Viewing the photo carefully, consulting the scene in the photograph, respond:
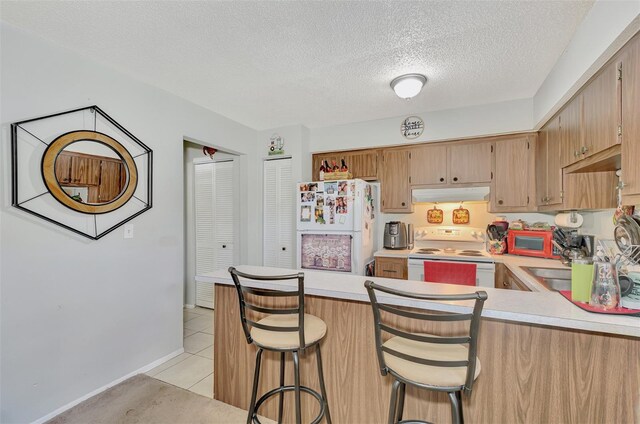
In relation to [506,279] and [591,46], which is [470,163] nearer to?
[506,279]

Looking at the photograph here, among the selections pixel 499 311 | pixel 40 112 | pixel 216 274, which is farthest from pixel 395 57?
pixel 40 112

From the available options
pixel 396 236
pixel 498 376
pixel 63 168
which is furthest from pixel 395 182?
pixel 63 168

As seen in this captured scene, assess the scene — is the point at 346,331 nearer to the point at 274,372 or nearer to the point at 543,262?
the point at 274,372

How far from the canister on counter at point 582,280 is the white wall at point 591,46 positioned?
105 centimetres

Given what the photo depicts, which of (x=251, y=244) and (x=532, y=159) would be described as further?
(x=251, y=244)

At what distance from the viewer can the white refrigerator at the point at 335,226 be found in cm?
304

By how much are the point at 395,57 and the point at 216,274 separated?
1.96 meters

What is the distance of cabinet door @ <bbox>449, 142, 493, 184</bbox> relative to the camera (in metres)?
3.06

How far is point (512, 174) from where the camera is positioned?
9.70ft

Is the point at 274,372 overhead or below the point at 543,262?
below

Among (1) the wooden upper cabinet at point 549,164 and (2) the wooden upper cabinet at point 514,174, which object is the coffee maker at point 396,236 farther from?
(1) the wooden upper cabinet at point 549,164

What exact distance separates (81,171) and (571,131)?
11.5 ft

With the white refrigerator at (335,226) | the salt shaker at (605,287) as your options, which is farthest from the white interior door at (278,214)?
the salt shaker at (605,287)

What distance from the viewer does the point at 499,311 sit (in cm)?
111
